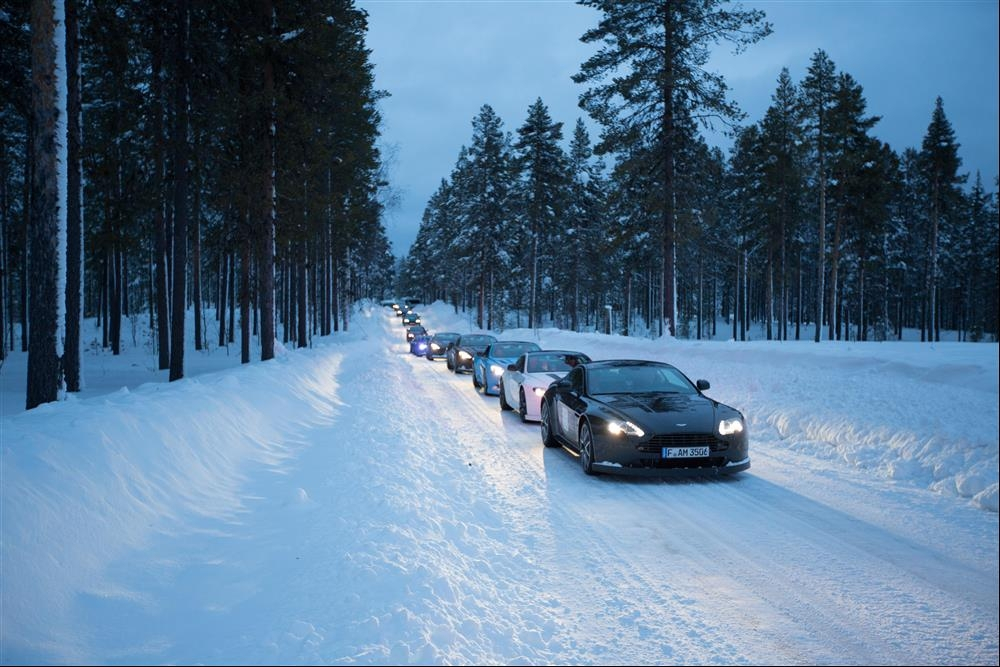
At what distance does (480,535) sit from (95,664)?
9.43ft

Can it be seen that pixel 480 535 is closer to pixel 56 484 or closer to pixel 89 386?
pixel 56 484

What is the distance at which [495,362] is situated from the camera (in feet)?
52.9

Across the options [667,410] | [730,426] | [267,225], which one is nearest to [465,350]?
[267,225]

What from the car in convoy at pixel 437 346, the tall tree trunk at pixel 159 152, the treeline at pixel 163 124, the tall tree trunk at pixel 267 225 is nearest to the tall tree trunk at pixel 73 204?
the treeline at pixel 163 124

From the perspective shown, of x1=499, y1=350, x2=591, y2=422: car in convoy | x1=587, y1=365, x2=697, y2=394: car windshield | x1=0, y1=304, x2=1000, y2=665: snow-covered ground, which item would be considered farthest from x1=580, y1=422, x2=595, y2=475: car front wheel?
x1=499, y1=350, x2=591, y2=422: car in convoy

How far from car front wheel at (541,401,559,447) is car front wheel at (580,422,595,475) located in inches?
54.9

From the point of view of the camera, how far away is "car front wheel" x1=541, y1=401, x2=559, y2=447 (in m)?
9.16

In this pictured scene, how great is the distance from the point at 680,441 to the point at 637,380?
1.77 meters

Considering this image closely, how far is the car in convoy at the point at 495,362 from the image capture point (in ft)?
52.2

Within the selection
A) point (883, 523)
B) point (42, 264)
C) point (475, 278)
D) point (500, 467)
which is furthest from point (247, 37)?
point (475, 278)

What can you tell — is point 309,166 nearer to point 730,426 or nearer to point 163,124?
point 163,124

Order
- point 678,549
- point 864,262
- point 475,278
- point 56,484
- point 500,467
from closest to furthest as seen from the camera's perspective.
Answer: point 56,484 → point 678,549 → point 500,467 → point 864,262 → point 475,278

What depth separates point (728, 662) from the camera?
3078 mm

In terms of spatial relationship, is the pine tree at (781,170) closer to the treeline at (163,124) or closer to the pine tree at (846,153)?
the pine tree at (846,153)
